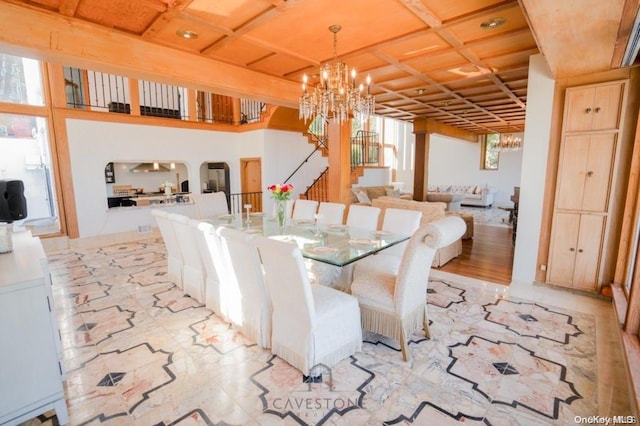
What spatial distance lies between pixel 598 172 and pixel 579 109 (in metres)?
0.71

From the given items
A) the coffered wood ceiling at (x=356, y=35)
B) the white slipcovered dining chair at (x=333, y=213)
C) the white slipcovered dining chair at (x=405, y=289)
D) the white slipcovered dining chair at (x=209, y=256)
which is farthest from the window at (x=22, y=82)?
the white slipcovered dining chair at (x=405, y=289)

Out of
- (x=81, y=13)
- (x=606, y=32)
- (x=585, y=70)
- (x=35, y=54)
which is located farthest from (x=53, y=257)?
(x=585, y=70)

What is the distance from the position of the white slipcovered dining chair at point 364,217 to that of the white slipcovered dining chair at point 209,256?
1.71 metres

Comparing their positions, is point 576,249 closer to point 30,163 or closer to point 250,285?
point 250,285

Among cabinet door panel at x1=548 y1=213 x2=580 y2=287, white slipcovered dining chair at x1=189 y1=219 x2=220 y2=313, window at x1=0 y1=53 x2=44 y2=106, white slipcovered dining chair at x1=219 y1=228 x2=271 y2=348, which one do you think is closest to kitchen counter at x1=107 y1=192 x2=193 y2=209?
window at x1=0 y1=53 x2=44 y2=106

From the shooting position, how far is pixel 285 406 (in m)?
1.84

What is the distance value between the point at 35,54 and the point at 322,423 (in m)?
3.72

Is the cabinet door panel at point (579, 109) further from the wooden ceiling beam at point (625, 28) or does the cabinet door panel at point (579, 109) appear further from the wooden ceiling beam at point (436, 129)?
the wooden ceiling beam at point (436, 129)

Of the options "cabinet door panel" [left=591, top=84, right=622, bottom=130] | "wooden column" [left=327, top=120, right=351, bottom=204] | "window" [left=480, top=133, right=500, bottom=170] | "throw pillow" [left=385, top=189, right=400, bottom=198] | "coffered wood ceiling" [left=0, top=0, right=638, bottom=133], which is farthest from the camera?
"window" [left=480, top=133, right=500, bottom=170]

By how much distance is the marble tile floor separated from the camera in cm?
180

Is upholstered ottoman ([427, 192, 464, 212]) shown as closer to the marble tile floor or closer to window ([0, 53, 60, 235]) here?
the marble tile floor

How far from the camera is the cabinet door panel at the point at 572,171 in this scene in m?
3.28

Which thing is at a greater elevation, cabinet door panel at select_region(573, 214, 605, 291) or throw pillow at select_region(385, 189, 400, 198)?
throw pillow at select_region(385, 189, 400, 198)

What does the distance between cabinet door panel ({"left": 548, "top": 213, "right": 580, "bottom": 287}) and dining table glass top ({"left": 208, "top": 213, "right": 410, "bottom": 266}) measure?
1.89 meters
